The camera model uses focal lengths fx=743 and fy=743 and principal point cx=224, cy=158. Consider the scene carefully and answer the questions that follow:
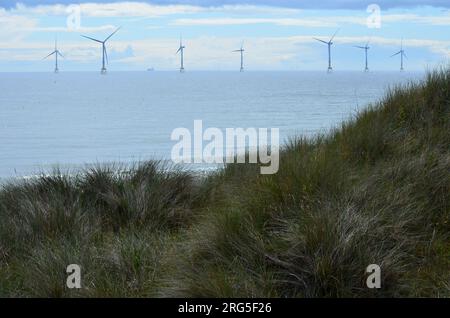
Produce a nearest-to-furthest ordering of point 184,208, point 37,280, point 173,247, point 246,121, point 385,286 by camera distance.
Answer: point 385,286
point 37,280
point 173,247
point 184,208
point 246,121

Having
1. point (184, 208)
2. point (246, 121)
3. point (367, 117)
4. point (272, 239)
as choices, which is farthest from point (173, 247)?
point (246, 121)

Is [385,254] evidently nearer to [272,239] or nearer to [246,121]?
[272,239]

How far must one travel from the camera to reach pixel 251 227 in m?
7.23

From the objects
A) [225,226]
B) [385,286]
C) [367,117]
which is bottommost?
[385,286]

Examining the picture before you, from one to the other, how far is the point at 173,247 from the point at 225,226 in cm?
79

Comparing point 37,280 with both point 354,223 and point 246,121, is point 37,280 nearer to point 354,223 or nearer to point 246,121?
point 354,223

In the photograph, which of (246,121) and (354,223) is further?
(246,121)

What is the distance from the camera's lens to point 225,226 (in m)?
7.28

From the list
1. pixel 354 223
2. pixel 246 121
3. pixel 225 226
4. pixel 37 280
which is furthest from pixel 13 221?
pixel 246 121

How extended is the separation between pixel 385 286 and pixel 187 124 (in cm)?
4595

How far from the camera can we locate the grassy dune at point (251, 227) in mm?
6488

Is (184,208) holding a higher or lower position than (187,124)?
lower

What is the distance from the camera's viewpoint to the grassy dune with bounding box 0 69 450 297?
649 cm

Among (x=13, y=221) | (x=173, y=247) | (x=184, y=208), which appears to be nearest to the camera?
(x=173, y=247)
